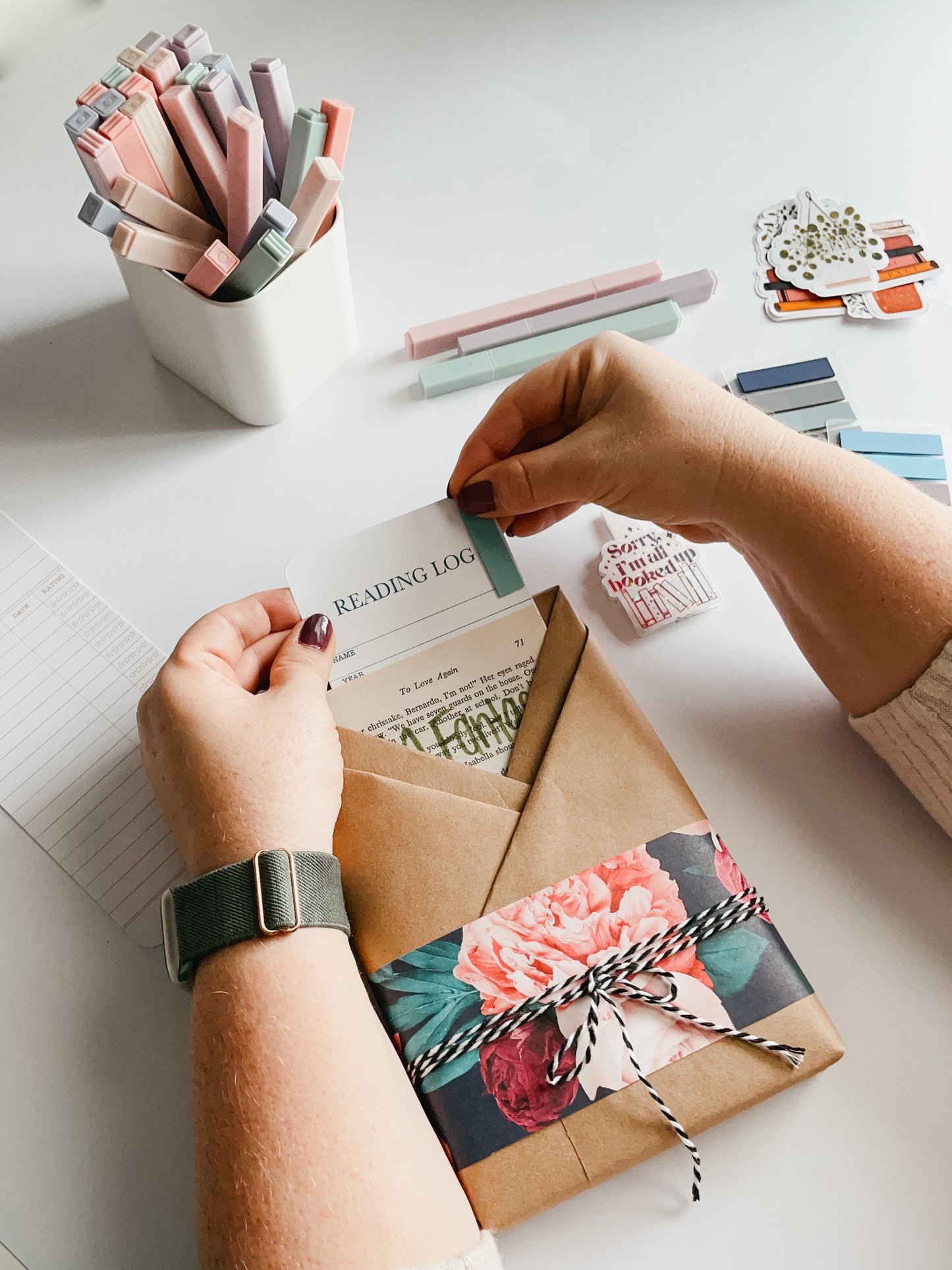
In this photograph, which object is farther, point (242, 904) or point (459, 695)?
point (459, 695)

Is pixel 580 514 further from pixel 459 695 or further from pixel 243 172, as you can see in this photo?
pixel 243 172

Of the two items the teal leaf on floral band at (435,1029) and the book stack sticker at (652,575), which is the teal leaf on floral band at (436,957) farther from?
the book stack sticker at (652,575)

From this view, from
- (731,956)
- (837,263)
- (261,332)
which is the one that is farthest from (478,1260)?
(837,263)

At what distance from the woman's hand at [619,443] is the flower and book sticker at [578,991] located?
25cm

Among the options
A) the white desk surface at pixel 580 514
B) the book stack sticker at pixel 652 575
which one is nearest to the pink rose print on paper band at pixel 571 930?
the white desk surface at pixel 580 514

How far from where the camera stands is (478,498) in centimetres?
60

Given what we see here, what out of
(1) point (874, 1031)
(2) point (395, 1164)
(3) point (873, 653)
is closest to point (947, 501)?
(3) point (873, 653)

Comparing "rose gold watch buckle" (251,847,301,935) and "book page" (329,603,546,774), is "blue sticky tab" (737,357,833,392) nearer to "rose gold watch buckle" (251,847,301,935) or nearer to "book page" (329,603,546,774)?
"book page" (329,603,546,774)

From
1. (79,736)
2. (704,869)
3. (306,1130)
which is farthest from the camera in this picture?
(79,736)

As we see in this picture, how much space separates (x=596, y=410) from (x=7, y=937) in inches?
21.6

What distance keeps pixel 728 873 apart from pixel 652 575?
0.24 m

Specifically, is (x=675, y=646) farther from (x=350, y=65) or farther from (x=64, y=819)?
(x=350, y=65)

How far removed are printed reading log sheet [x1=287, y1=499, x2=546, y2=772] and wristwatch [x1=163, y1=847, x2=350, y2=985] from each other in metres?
0.11

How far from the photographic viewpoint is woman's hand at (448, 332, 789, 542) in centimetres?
59
